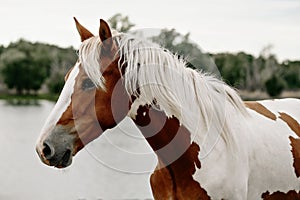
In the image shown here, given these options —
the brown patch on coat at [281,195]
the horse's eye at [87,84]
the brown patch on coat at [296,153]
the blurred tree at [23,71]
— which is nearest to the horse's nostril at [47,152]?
the horse's eye at [87,84]

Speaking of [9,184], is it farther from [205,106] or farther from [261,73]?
[261,73]

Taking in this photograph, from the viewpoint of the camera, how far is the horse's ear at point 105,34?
2.91 meters

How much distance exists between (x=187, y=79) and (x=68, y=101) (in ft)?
2.71

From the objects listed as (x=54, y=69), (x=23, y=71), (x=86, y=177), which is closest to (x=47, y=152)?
(x=86, y=177)

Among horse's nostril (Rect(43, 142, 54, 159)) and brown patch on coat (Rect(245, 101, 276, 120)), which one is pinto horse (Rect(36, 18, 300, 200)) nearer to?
horse's nostril (Rect(43, 142, 54, 159))

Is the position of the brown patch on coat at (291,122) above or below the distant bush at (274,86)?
above

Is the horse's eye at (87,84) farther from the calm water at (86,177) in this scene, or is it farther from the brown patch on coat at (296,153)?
the calm water at (86,177)

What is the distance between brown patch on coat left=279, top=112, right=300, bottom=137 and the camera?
4.04 m

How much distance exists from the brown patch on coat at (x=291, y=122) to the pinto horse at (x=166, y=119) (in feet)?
1.70

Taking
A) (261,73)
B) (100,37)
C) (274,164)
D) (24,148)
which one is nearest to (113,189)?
(274,164)

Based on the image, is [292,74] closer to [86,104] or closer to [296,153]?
[296,153]

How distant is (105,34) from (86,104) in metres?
0.45

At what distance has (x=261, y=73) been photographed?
47.2m

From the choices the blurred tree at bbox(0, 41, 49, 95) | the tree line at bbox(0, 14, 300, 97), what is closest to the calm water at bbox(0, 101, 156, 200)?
the tree line at bbox(0, 14, 300, 97)
